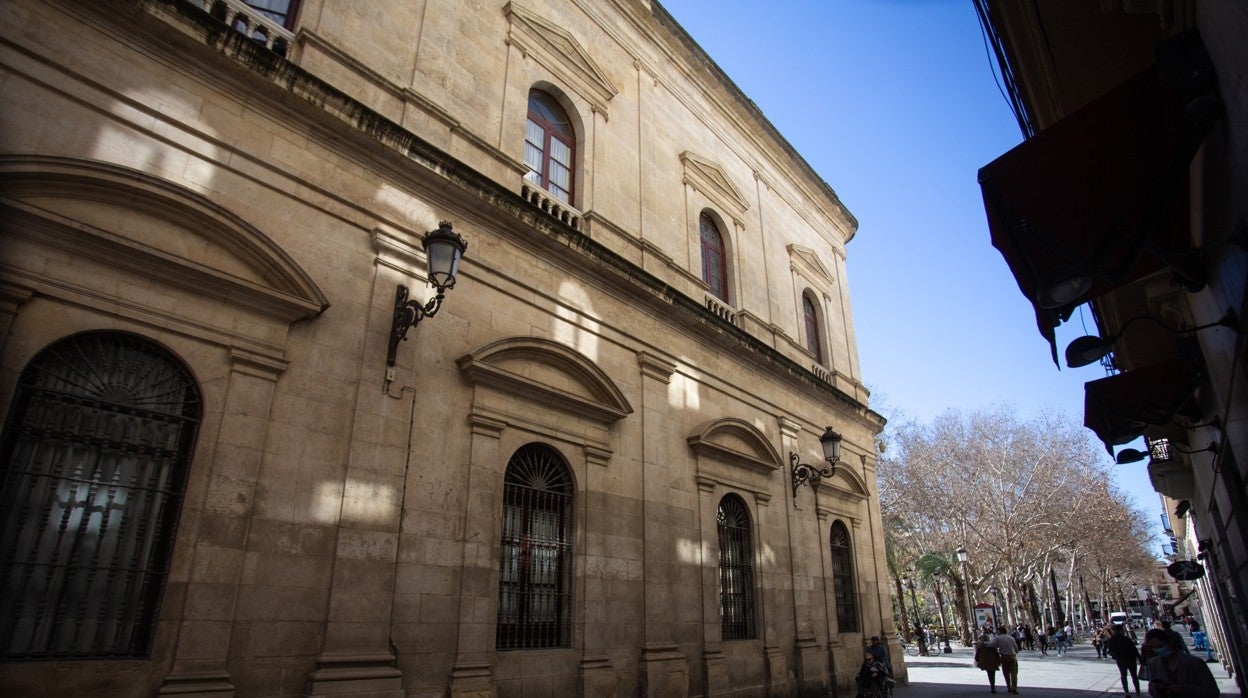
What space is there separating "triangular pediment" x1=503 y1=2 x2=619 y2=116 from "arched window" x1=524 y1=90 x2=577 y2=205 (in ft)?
1.63

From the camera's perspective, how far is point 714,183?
1391cm

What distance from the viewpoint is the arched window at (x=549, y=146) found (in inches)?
396

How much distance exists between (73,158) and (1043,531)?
1337 inches

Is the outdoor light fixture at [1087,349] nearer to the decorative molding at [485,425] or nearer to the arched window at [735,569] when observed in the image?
the decorative molding at [485,425]

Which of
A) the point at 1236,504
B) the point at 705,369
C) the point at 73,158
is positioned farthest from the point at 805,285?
the point at 73,158

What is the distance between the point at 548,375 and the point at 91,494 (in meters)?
4.71

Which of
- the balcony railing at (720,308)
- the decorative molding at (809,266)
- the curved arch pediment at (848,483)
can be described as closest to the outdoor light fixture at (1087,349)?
the balcony railing at (720,308)

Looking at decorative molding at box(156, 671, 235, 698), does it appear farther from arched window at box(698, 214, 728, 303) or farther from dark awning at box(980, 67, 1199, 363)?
arched window at box(698, 214, 728, 303)

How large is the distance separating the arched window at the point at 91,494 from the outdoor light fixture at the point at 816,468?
9.79 meters

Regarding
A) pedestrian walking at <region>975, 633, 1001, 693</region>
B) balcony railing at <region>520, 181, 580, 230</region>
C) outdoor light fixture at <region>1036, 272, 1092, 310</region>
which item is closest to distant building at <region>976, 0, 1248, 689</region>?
outdoor light fixture at <region>1036, 272, 1092, 310</region>

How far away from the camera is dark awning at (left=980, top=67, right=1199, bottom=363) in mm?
3551

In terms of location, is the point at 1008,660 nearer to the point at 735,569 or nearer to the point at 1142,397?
the point at 735,569

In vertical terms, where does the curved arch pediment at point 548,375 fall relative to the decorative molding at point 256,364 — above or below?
above

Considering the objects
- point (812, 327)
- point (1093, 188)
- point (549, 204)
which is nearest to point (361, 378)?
point (549, 204)
